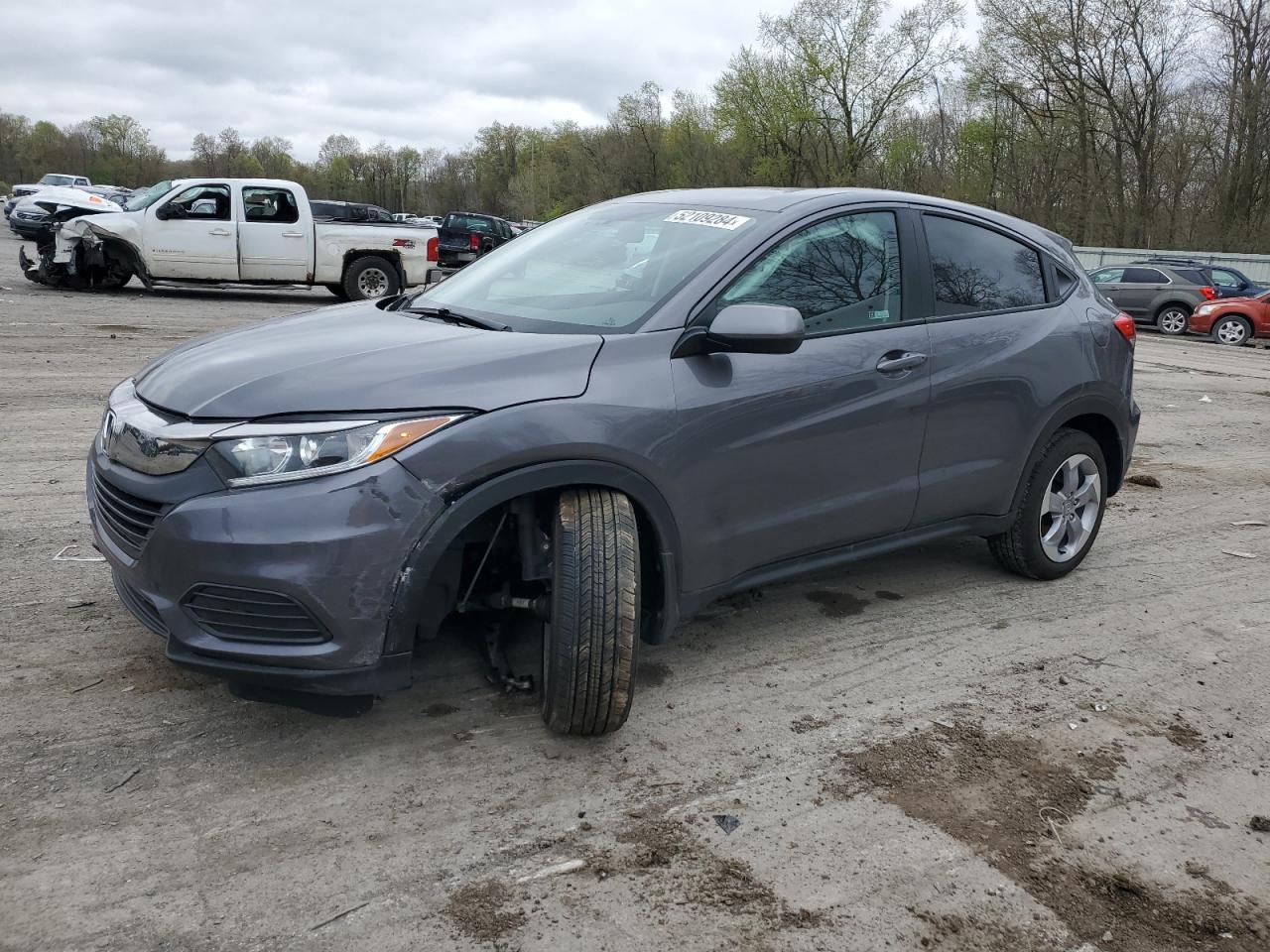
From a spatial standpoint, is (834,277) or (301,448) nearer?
(301,448)

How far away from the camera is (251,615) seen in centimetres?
277

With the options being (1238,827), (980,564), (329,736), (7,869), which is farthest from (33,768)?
(980,564)

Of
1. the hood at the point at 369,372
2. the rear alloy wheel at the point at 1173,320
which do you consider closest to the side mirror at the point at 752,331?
the hood at the point at 369,372

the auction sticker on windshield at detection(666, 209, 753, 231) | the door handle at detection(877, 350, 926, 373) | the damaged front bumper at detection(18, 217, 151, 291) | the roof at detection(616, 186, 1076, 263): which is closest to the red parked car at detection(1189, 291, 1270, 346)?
the roof at detection(616, 186, 1076, 263)

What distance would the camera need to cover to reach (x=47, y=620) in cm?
392

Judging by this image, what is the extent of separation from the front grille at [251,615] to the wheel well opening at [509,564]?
1.06 feet

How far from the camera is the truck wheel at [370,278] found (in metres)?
16.8

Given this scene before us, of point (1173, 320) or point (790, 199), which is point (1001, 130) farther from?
point (790, 199)

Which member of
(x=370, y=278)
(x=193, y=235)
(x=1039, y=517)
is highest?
(x=193, y=235)

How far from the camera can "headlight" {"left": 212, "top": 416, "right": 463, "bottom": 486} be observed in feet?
9.06

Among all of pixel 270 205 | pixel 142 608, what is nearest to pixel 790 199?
pixel 142 608

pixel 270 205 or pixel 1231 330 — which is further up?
pixel 270 205

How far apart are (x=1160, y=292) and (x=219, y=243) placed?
1878 cm

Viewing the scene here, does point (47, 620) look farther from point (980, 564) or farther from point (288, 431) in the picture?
point (980, 564)
